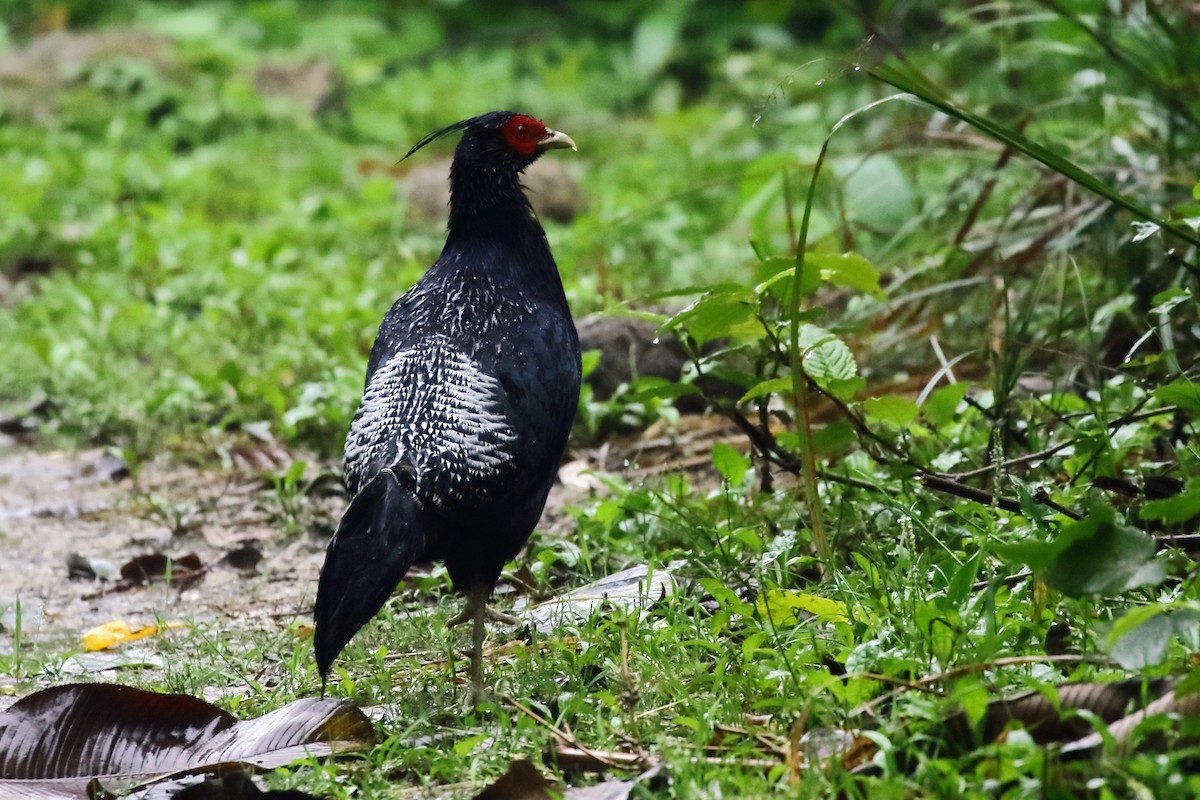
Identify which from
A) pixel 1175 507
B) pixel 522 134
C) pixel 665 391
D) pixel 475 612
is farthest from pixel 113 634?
pixel 1175 507

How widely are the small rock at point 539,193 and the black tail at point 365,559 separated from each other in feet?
15.9

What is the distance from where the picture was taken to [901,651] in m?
2.70

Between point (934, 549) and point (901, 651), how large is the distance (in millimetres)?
771

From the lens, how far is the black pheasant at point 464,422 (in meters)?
2.96

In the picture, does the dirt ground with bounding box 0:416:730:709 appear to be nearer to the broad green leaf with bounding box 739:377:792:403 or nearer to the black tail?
the black tail

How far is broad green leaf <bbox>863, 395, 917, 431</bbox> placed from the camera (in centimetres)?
344

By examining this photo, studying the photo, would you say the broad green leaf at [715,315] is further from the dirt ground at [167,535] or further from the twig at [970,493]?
the dirt ground at [167,535]

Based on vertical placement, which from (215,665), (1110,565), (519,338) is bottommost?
(215,665)

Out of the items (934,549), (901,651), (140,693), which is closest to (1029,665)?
(901,651)

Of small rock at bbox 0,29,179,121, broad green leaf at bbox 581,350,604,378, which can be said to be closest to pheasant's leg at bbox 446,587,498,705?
broad green leaf at bbox 581,350,604,378

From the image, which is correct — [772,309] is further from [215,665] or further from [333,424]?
[215,665]

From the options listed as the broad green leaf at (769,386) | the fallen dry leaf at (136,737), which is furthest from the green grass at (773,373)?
the fallen dry leaf at (136,737)

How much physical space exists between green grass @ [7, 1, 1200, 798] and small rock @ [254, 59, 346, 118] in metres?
0.47

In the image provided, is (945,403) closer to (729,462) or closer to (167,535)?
(729,462)
